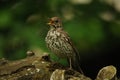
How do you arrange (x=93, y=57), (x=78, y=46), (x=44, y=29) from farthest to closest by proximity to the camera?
(x=93, y=57) → (x=78, y=46) → (x=44, y=29)

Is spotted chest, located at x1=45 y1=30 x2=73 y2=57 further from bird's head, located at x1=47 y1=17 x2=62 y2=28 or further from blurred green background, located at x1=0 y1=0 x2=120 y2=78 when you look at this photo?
blurred green background, located at x1=0 y1=0 x2=120 y2=78

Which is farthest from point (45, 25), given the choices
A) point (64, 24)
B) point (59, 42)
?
point (59, 42)

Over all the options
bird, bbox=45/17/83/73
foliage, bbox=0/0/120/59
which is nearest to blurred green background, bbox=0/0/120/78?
foliage, bbox=0/0/120/59

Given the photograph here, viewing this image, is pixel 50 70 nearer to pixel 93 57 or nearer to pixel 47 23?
pixel 47 23

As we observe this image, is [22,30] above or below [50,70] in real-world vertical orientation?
above

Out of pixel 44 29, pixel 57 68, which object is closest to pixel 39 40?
pixel 44 29

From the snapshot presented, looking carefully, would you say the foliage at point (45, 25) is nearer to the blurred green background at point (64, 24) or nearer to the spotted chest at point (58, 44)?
the blurred green background at point (64, 24)

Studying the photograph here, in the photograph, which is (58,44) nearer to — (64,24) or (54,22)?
(54,22)
